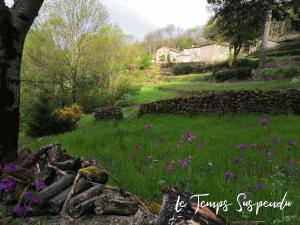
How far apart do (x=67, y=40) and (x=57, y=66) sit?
284 cm

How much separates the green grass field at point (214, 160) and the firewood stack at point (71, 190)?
56 centimetres

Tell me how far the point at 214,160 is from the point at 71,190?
3.54m

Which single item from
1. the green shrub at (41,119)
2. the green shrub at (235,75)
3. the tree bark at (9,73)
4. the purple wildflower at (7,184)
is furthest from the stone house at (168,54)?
the purple wildflower at (7,184)

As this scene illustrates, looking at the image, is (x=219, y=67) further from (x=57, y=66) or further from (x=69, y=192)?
(x=69, y=192)

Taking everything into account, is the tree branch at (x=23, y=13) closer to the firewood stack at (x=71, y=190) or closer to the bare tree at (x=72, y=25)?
the firewood stack at (x=71, y=190)

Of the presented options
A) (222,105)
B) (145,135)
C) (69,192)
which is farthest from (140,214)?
(222,105)

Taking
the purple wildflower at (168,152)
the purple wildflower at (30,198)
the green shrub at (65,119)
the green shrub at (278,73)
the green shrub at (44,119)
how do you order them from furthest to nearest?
1. the green shrub at (278,73)
2. the green shrub at (65,119)
3. the green shrub at (44,119)
4. the purple wildflower at (168,152)
5. the purple wildflower at (30,198)

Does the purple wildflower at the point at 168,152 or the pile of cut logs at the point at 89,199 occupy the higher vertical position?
the pile of cut logs at the point at 89,199

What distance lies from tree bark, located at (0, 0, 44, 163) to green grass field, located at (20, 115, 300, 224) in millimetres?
1655

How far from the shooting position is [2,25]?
16.6 ft

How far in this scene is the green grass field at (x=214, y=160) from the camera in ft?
14.2

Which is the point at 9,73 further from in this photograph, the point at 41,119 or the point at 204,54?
the point at 204,54

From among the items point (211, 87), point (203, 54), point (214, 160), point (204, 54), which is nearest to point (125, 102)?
point (211, 87)

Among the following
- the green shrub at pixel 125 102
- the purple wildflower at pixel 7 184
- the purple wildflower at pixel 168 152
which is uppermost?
the purple wildflower at pixel 7 184
